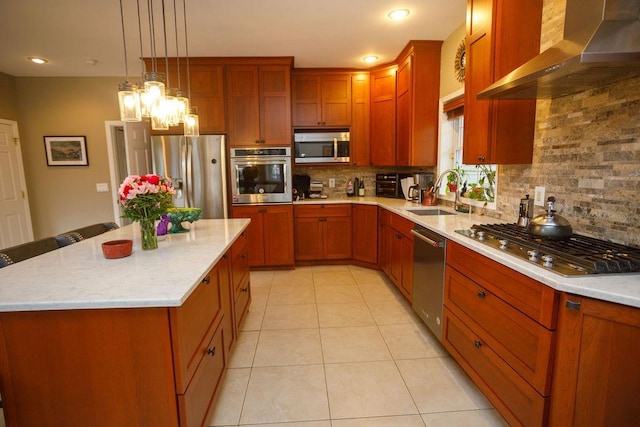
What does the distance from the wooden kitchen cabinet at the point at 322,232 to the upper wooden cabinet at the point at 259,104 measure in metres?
0.94

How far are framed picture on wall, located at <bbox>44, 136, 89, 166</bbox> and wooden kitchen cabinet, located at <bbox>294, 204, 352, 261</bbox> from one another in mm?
3129

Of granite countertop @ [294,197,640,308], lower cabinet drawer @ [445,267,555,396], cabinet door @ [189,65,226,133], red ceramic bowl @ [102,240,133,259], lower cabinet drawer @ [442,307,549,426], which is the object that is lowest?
lower cabinet drawer @ [442,307,549,426]

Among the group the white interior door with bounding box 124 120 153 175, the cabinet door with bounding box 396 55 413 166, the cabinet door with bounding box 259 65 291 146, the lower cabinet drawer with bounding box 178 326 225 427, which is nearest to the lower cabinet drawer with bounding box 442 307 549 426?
the lower cabinet drawer with bounding box 178 326 225 427

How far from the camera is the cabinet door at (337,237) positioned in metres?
3.94

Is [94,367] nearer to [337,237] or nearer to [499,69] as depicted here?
[499,69]

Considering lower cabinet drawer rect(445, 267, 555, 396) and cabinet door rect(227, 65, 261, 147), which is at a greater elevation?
cabinet door rect(227, 65, 261, 147)

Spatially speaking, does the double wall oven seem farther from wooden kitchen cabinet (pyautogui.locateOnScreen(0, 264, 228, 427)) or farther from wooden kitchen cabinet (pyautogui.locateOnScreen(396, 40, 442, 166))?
wooden kitchen cabinet (pyautogui.locateOnScreen(0, 264, 228, 427))

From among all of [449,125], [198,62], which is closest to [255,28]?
[198,62]

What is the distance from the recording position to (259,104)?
12.1ft

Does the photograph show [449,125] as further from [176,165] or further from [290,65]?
[176,165]

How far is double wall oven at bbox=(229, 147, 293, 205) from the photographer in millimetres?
3689

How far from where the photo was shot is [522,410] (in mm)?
1320

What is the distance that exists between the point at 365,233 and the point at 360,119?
1515 millimetres

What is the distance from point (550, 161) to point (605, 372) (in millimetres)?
1264
